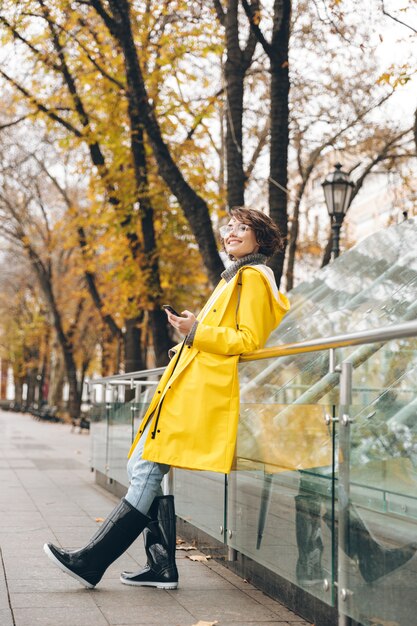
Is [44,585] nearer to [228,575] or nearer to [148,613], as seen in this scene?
[148,613]

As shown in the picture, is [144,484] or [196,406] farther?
[144,484]

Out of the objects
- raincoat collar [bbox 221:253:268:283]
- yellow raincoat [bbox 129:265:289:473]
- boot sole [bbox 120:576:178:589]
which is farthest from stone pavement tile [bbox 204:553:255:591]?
raincoat collar [bbox 221:253:268:283]

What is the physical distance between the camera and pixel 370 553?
3.68m

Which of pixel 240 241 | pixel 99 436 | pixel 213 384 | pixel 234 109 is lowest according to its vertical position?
pixel 99 436

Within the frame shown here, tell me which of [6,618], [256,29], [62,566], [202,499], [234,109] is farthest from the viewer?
[234,109]

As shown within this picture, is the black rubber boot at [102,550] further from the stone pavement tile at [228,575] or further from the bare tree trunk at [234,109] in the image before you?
the bare tree trunk at [234,109]

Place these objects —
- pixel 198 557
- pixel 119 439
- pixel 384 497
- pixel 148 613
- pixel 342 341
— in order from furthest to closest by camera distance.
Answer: pixel 119 439, pixel 198 557, pixel 148 613, pixel 342 341, pixel 384 497

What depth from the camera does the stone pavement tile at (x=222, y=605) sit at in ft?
15.0

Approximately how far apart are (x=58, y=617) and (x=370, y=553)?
62.0 inches

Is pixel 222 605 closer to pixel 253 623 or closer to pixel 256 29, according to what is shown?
pixel 253 623

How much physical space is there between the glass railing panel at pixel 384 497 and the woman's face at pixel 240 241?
1.30m

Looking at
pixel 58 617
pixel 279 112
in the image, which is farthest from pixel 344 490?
pixel 279 112

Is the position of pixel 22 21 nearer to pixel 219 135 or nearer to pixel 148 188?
pixel 148 188

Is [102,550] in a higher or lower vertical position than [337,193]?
lower
